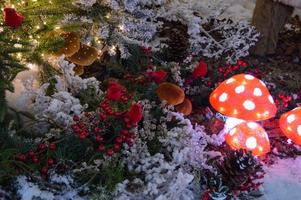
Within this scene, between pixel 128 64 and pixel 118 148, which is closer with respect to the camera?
pixel 118 148

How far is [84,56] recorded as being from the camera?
3.27 metres

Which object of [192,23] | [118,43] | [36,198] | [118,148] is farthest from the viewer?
[192,23]

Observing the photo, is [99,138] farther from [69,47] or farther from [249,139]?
[249,139]

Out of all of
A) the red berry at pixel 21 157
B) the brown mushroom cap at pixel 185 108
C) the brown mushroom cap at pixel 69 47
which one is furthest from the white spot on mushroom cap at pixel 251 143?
the red berry at pixel 21 157

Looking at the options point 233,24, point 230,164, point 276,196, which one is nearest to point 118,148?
point 230,164

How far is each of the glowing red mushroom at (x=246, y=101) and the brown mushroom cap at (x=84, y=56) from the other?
937 mm

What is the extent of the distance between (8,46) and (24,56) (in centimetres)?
26

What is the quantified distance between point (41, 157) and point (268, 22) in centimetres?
264

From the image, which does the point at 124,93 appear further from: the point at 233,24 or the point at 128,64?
the point at 233,24

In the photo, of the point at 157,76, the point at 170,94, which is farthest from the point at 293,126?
the point at 157,76

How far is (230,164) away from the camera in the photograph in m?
2.61

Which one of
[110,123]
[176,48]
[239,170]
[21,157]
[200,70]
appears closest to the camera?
[21,157]

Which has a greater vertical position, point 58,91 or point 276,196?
point 58,91

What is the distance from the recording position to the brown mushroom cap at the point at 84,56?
10.6ft
